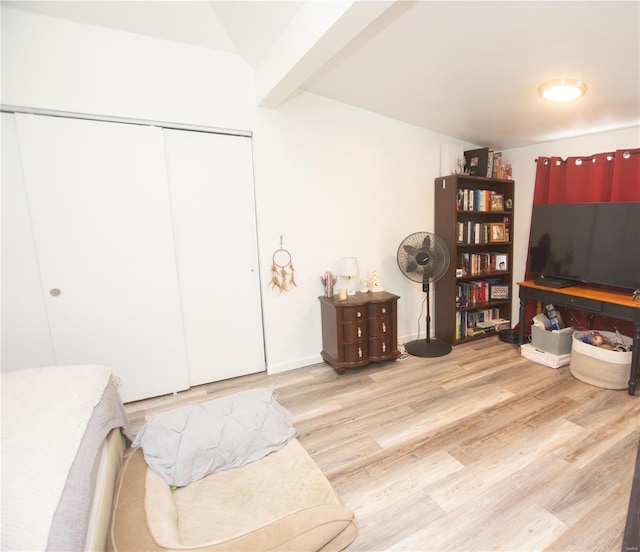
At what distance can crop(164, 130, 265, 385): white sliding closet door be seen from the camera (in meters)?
2.54

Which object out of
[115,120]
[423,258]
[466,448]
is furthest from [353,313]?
[115,120]

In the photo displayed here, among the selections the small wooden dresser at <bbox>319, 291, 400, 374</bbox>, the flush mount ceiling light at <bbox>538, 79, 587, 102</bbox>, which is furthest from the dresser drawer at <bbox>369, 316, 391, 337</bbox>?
the flush mount ceiling light at <bbox>538, 79, 587, 102</bbox>

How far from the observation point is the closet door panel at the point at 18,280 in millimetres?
2062

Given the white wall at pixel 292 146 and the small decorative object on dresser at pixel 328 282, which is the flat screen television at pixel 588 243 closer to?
the white wall at pixel 292 146

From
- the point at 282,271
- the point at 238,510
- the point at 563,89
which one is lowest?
the point at 238,510

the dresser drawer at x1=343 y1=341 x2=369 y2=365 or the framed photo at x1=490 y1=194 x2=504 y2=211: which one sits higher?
the framed photo at x1=490 y1=194 x2=504 y2=211

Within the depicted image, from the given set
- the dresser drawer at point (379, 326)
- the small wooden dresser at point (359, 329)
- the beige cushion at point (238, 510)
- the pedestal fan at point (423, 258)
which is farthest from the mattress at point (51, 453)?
the pedestal fan at point (423, 258)

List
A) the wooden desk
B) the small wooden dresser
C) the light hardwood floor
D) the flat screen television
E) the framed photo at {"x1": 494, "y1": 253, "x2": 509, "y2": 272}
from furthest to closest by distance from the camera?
the framed photo at {"x1": 494, "y1": 253, "x2": 509, "y2": 272}
the small wooden dresser
the flat screen television
the wooden desk
the light hardwood floor

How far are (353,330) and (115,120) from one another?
2.38 m

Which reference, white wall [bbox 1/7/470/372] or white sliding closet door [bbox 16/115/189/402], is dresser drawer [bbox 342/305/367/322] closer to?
white wall [bbox 1/7/470/372]

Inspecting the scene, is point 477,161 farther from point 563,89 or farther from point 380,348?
point 380,348

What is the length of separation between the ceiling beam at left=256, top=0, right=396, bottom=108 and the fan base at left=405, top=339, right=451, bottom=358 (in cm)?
261

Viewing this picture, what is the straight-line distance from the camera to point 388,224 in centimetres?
333

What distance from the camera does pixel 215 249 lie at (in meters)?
2.68
